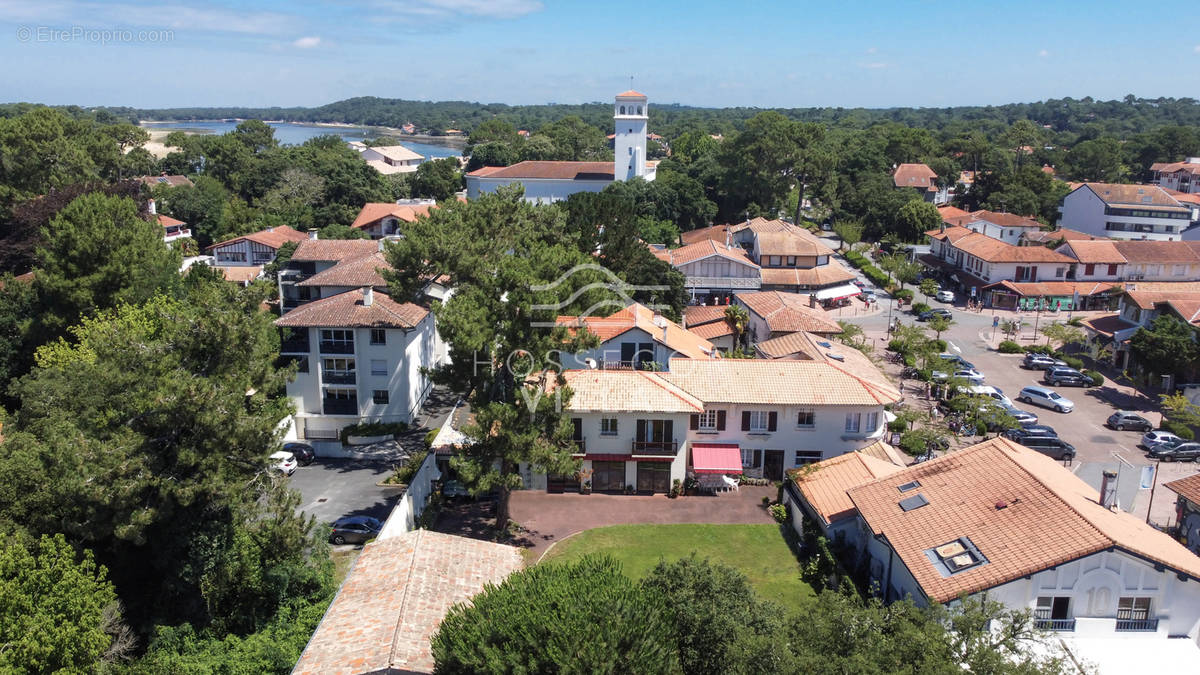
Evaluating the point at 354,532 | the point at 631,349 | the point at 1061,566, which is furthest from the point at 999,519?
the point at 354,532

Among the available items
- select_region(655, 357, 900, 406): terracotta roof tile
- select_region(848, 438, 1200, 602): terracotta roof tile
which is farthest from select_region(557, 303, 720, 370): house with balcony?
select_region(848, 438, 1200, 602): terracotta roof tile

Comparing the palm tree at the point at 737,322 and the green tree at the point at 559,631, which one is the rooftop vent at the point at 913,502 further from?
the palm tree at the point at 737,322

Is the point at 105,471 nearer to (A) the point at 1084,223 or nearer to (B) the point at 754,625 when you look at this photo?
(B) the point at 754,625

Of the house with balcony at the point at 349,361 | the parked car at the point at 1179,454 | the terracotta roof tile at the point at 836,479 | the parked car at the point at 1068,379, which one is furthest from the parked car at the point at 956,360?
the house with balcony at the point at 349,361

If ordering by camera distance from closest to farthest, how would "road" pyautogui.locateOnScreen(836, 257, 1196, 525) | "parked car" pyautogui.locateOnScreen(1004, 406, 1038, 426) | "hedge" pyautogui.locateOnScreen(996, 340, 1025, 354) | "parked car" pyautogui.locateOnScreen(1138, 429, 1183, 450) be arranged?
"road" pyautogui.locateOnScreen(836, 257, 1196, 525), "parked car" pyautogui.locateOnScreen(1138, 429, 1183, 450), "parked car" pyautogui.locateOnScreen(1004, 406, 1038, 426), "hedge" pyautogui.locateOnScreen(996, 340, 1025, 354)

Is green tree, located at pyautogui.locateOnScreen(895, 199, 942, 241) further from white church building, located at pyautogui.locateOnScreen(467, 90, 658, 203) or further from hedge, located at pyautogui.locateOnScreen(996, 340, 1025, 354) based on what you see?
hedge, located at pyautogui.locateOnScreen(996, 340, 1025, 354)

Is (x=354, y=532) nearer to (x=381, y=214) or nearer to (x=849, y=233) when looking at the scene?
(x=381, y=214)
